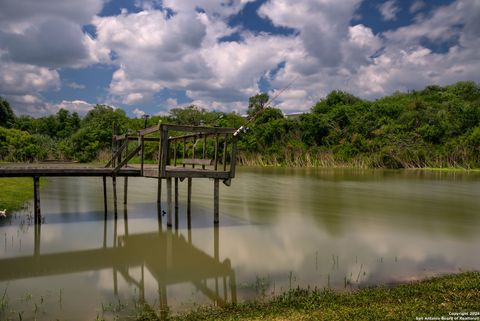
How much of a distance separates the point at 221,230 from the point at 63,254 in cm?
432

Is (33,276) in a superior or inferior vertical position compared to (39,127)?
inferior

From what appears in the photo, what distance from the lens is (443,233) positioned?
471 inches

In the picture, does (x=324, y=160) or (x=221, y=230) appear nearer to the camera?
(x=221, y=230)

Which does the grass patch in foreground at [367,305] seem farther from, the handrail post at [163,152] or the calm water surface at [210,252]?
the handrail post at [163,152]

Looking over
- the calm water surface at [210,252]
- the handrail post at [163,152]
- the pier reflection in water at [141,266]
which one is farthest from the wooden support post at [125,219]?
the handrail post at [163,152]

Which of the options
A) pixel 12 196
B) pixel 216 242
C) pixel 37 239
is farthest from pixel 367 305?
pixel 12 196

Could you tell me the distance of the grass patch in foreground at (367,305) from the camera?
540 centimetres

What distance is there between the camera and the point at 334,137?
57562mm

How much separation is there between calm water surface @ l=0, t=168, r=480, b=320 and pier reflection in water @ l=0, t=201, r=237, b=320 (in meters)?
0.02

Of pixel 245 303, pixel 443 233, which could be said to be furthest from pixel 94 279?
pixel 443 233

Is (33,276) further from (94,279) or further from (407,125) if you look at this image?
(407,125)

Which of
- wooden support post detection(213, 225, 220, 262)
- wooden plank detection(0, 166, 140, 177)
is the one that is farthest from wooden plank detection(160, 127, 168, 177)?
wooden plank detection(0, 166, 140, 177)

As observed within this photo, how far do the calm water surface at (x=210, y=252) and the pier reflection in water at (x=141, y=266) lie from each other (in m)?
0.02

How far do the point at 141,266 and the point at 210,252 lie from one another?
1711mm
